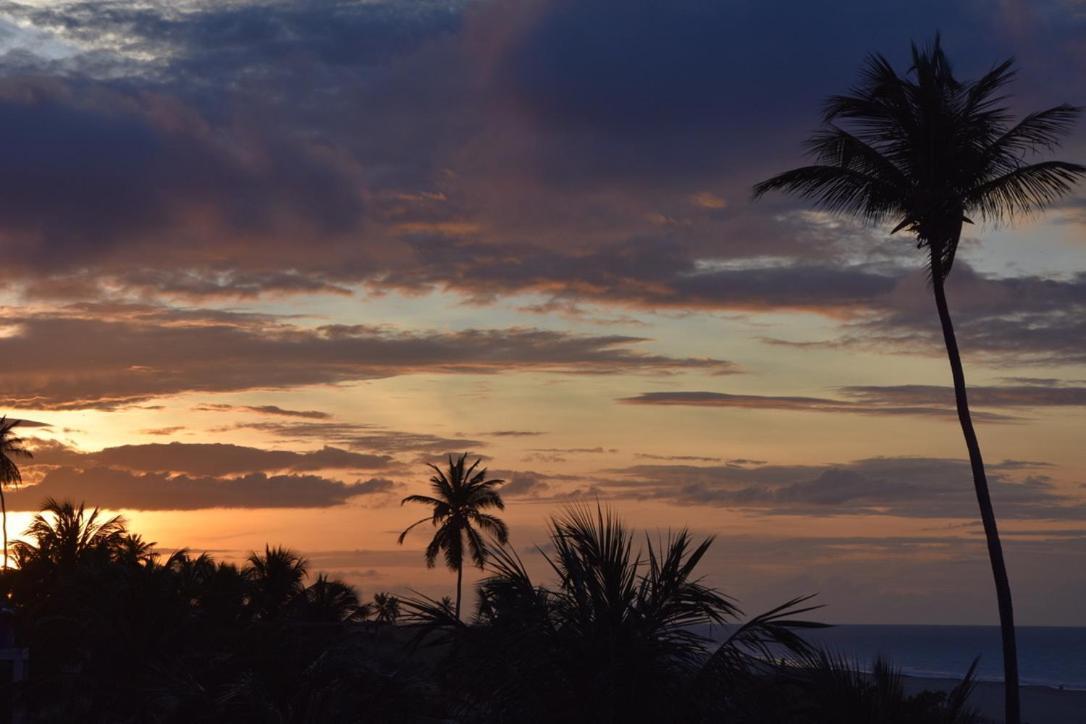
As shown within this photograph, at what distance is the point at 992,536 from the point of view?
26703 mm

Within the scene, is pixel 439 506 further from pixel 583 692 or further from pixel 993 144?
pixel 583 692

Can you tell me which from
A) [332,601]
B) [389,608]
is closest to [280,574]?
[332,601]

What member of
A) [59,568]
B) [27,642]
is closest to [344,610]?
[59,568]

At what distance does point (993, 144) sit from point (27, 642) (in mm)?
32567

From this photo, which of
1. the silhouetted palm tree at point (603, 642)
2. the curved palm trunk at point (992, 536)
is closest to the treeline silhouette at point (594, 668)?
the silhouetted palm tree at point (603, 642)

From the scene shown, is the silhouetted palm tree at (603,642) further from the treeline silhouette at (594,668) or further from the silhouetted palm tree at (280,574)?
the silhouetted palm tree at (280,574)

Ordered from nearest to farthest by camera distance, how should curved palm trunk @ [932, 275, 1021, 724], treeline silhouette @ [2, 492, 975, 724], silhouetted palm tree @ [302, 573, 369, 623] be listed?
treeline silhouette @ [2, 492, 975, 724] → curved palm trunk @ [932, 275, 1021, 724] → silhouetted palm tree @ [302, 573, 369, 623]

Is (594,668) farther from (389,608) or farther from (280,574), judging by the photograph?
(280,574)

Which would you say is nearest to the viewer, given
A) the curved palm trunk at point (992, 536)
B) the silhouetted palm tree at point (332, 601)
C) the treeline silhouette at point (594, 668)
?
the treeline silhouette at point (594, 668)

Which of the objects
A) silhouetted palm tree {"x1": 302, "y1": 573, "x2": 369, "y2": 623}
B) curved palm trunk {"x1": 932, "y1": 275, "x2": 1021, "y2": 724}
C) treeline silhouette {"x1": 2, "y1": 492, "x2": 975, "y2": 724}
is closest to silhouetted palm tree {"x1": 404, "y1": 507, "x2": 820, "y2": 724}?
treeline silhouette {"x1": 2, "y1": 492, "x2": 975, "y2": 724}

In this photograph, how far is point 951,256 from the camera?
2816 cm

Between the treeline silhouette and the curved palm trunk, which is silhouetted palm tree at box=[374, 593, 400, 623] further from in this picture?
the curved palm trunk

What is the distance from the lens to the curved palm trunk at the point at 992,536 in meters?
25.1

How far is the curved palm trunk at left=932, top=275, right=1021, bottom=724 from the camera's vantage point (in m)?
25.1
